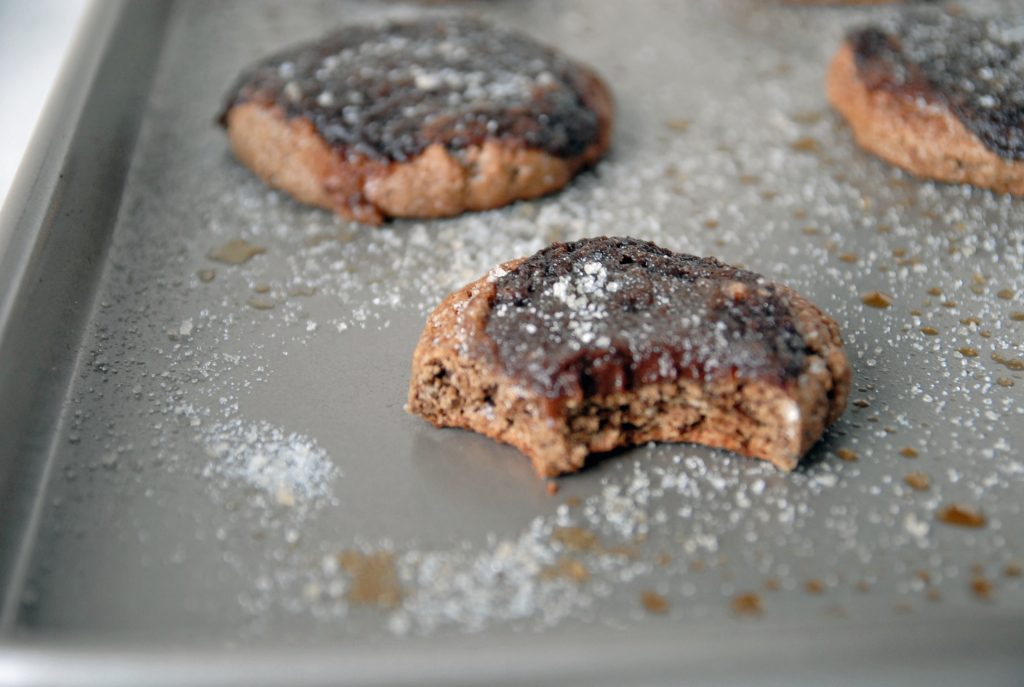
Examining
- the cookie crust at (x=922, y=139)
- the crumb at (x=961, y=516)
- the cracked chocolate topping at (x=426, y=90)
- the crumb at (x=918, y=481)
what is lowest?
the crumb at (x=961, y=516)

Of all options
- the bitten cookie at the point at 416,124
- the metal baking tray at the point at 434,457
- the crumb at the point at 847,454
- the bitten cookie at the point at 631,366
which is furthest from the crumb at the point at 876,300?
the bitten cookie at the point at 416,124

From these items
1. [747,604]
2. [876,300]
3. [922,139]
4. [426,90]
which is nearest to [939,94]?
[922,139]

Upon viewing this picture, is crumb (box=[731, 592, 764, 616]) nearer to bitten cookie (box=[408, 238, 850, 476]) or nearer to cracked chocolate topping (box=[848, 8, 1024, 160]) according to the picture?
bitten cookie (box=[408, 238, 850, 476])

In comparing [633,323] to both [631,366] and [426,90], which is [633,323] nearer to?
[631,366]

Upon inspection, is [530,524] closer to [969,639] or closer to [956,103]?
[969,639]

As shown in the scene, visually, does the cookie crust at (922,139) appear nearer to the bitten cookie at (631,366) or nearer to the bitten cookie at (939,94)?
the bitten cookie at (939,94)
